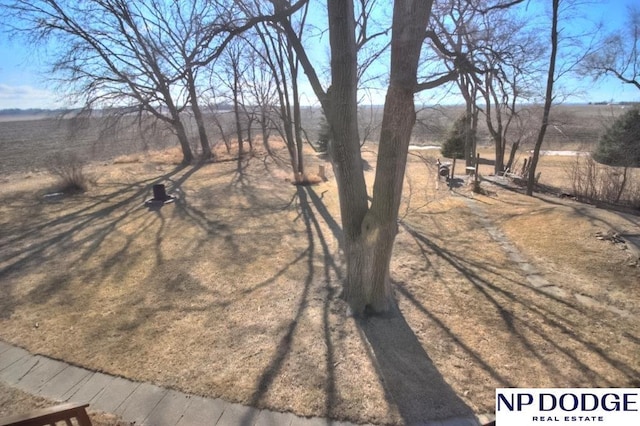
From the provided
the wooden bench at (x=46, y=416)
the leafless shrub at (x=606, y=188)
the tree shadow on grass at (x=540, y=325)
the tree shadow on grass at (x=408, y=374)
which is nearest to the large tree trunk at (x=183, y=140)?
the tree shadow on grass at (x=540, y=325)

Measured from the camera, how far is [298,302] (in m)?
4.49

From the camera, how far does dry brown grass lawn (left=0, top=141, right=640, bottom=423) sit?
3170mm

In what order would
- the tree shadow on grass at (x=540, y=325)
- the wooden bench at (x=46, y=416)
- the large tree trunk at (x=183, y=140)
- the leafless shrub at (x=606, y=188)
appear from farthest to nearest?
the large tree trunk at (x=183, y=140), the leafless shrub at (x=606, y=188), the tree shadow on grass at (x=540, y=325), the wooden bench at (x=46, y=416)

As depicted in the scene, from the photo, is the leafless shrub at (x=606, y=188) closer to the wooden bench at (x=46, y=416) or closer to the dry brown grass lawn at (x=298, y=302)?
the dry brown grass lawn at (x=298, y=302)

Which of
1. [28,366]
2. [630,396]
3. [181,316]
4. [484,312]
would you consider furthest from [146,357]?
[630,396]

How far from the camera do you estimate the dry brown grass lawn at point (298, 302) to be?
3.17m

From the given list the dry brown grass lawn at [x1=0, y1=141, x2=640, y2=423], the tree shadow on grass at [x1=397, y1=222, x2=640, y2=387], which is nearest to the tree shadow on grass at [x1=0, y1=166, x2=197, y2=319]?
the dry brown grass lawn at [x1=0, y1=141, x2=640, y2=423]

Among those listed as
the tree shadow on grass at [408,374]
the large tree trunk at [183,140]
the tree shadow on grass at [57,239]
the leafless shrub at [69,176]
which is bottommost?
the tree shadow on grass at [408,374]

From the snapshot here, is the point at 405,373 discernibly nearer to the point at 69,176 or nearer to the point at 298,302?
the point at 298,302

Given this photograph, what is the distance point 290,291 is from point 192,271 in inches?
73.0

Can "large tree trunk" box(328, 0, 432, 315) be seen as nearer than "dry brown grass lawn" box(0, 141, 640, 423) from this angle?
Yes

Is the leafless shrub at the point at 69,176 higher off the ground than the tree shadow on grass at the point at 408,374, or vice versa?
the leafless shrub at the point at 69,176

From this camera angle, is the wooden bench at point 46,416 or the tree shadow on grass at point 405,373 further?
the tree shadow on grass at point 405,373

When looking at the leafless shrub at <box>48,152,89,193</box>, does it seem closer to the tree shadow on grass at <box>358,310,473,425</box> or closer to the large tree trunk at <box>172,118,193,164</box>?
the large tree trunk at <box>172,118,193,164</box>
